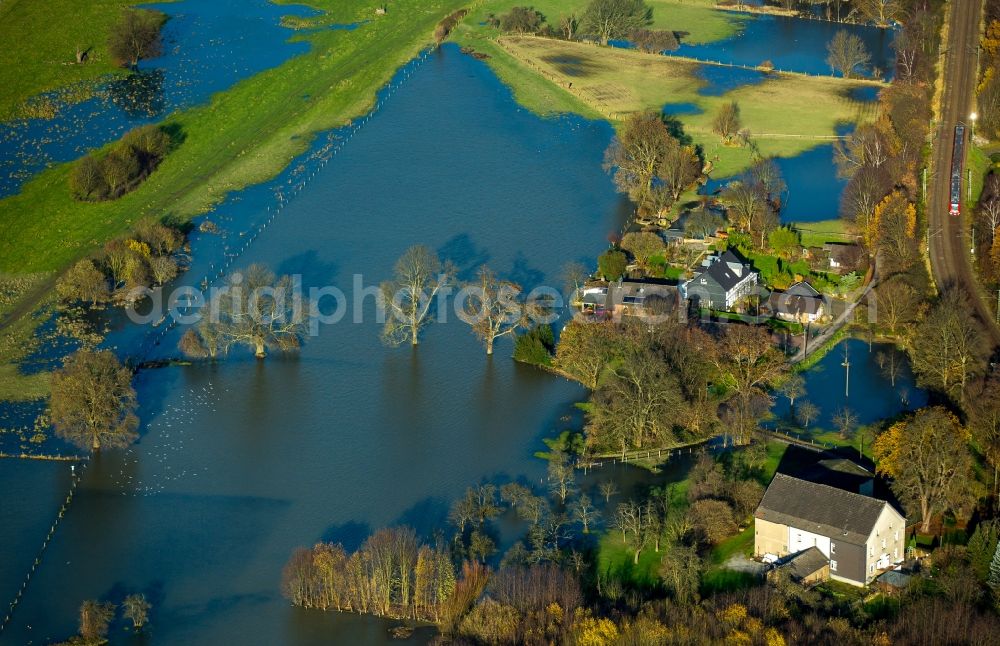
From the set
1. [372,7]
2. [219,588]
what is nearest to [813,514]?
[219,588]

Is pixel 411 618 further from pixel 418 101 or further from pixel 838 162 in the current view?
pixel 418 101

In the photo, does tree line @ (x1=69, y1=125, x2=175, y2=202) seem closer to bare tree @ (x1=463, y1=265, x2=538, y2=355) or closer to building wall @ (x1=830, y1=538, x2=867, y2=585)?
bare tree @ (x1=463, y1=265, x2=538, y2=355)

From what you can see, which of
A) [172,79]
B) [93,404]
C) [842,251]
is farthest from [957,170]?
[172,79]

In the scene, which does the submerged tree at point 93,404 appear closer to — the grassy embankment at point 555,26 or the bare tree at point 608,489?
the bare tree at point 608,489

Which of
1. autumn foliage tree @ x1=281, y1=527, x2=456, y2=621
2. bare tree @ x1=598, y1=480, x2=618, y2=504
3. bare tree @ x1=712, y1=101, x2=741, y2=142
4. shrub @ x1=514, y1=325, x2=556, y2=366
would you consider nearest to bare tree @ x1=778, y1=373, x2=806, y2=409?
bare tree @ x1=598, y1=480, x2=618, y2=504

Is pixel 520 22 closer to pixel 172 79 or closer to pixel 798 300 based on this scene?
pixel 172 79

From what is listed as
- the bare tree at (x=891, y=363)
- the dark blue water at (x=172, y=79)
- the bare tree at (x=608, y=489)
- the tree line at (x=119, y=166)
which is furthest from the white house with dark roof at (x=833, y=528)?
the dark blue water at (x=172, y=79)
